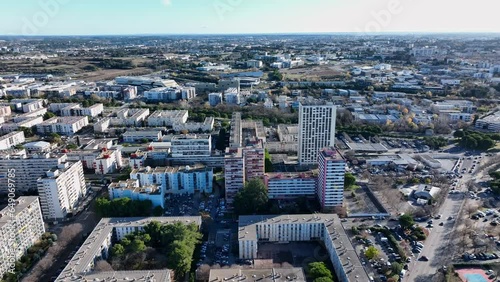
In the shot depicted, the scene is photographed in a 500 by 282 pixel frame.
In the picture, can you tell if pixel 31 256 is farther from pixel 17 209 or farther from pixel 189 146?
pixel 189 146

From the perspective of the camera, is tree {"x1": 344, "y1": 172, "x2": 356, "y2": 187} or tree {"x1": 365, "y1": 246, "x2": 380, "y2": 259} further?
tree {"x1": 344, "y1": 172, "x2": 356, "y2": 187}

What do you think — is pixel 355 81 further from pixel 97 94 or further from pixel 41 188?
pixel 41 188

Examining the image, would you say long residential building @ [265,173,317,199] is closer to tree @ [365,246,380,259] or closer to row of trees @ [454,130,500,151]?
tree @ [365,246,380,259]

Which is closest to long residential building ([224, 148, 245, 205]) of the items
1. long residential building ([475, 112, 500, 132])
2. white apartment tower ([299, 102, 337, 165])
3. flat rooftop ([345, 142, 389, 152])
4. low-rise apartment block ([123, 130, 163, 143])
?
white apartment tower ([299, 102, 337, 165])

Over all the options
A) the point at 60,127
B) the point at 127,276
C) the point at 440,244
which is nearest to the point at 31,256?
the point at 127,276

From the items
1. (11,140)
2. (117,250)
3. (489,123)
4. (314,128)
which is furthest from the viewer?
(489,123)

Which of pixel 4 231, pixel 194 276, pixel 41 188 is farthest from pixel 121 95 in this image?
pixel 194 276
